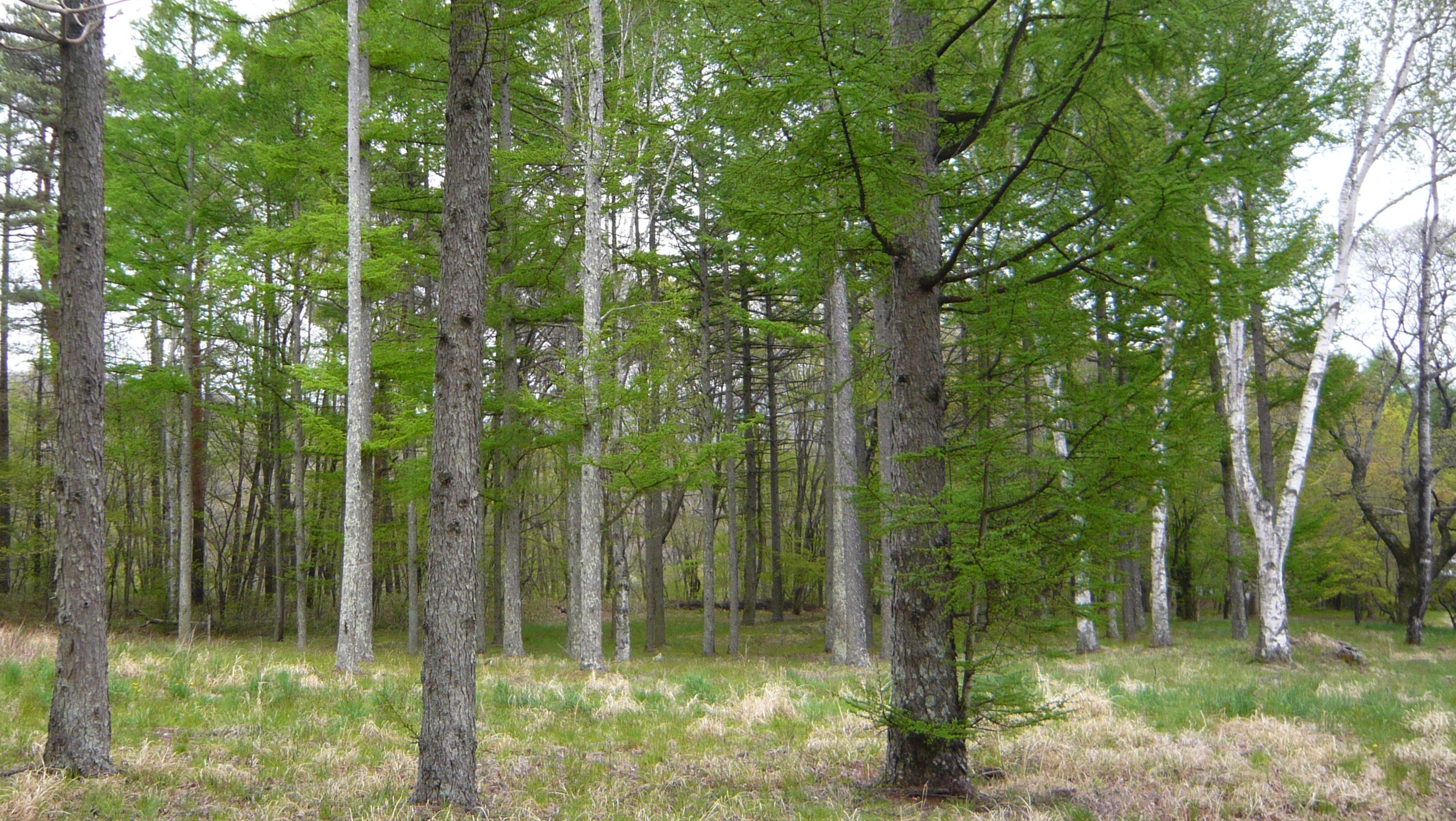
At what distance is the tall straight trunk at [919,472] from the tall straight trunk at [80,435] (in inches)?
190

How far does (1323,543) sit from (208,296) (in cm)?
3041

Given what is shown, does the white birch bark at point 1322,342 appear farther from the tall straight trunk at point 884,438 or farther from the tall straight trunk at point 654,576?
the tall straight trunk at point 654,576

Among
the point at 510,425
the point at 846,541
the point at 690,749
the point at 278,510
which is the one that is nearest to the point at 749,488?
the point at 846,541

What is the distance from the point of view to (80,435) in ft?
17.1

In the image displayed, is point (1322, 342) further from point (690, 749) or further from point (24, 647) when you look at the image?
point (24, 647)

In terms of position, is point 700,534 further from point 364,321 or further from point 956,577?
point 956,577

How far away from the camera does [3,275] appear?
21.5 metres

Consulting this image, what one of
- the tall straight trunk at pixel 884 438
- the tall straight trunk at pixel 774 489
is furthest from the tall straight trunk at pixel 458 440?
the tall straight trunk at pixel 774 489

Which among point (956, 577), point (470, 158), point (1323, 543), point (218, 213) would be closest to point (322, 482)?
point (218, 213)

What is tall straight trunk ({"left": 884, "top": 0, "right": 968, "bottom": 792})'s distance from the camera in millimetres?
5445

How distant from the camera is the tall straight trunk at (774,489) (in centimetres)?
2370

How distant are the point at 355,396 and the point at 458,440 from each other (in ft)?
28.1

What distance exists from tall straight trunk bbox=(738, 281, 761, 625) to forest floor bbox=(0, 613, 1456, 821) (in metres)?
11.5

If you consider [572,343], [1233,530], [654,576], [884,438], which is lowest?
[654,576]
